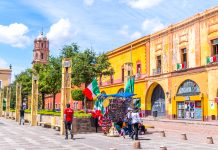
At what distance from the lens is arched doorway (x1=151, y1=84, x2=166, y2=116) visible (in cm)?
4044

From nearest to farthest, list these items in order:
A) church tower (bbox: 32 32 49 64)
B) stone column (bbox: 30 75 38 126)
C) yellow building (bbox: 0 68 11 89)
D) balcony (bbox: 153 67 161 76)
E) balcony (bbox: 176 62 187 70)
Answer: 1. stone column (bbox: 30 75 38 126)
2. balcony (bbox: 176 62 187 70)
3. balcony (bbox: 153 67 161 76)
4. church tower (bbox: 32 32 49 64)
5. yellow building (bbox: 0 68 11 89)

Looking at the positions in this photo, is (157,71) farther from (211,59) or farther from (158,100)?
(211,59)

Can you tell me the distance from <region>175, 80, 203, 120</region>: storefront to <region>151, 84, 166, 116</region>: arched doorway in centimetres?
346

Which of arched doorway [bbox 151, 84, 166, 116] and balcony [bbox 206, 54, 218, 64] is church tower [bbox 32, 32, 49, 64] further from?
balcony [bbox 206, 54, 218, 64]

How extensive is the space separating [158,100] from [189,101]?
6.48 m

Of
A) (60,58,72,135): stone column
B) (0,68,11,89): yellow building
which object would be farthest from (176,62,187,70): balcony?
(0,68,11,89): yellow building

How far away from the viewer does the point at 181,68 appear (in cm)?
3631

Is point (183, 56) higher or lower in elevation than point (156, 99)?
higher

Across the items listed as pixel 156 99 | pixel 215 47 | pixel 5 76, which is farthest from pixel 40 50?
pixel 215 47

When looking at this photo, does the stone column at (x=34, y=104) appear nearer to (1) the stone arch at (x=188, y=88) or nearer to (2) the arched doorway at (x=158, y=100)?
(1) the stone arch at (x=188, y=88)

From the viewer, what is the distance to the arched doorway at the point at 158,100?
40.4m

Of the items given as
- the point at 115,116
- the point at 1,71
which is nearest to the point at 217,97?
the point at 115,116

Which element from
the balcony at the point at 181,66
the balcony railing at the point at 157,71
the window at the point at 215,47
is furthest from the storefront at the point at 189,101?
the balcony railing at the point at 157,71

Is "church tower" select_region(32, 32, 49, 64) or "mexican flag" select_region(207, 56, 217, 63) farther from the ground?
"church tower" select_region(32, 32, 49, 64)
